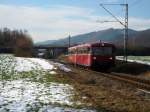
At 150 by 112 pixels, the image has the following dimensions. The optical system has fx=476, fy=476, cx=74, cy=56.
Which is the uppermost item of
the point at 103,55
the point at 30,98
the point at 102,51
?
the point at 102,51

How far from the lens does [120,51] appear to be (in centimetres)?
13300

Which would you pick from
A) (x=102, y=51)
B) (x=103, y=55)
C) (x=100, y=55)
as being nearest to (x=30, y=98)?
(x=100, y=55)

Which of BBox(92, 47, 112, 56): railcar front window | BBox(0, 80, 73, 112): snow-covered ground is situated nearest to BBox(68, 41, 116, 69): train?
BBox(92, 47, 112, 56): railcar front window

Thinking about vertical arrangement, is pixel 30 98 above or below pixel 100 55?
below

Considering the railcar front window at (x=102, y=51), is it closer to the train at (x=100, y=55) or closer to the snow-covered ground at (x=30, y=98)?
the train at (x=100, y=55)

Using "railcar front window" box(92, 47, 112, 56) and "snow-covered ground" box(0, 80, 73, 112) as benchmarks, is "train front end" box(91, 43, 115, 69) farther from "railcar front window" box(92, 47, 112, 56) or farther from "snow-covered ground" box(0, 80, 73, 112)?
"snow-covered ground" box(0, 80, 73, 112)

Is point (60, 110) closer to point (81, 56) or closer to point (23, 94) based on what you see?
point (23, 94)

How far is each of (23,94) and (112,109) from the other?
5.06 metres

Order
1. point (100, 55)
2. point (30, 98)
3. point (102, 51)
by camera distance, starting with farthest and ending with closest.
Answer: point (102, 51) → point (100, 55) → point (30, 98)

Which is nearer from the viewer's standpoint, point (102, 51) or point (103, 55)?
point (103, 55)

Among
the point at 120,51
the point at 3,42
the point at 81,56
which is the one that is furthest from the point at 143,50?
the point at 81,56

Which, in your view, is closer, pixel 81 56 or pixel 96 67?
pixel 96 67

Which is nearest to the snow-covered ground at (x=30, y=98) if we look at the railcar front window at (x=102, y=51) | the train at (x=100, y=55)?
the train at (x=100, y=55)

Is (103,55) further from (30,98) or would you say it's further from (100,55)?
(30,98)
